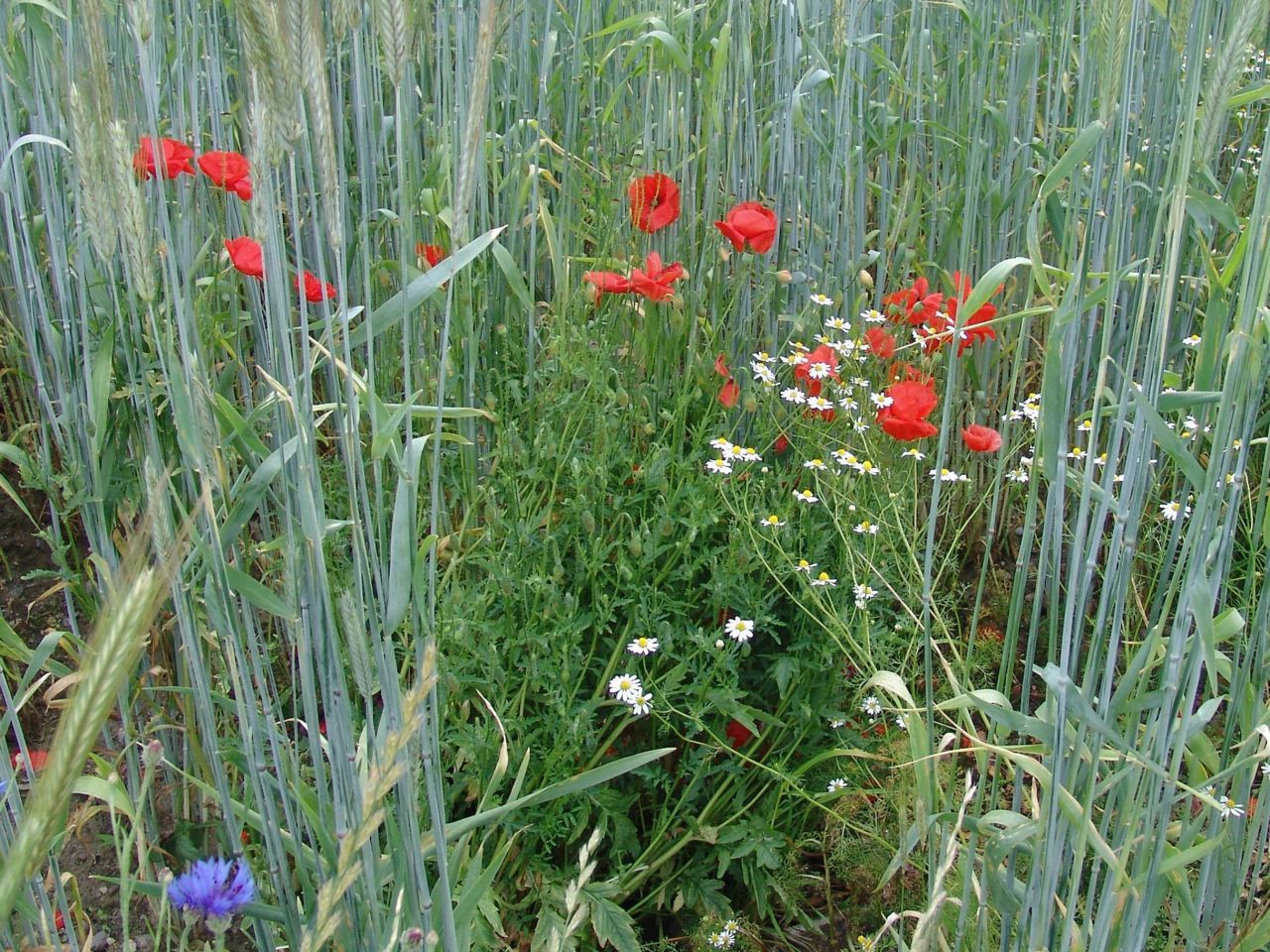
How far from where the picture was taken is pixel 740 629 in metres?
Answer: 1.30

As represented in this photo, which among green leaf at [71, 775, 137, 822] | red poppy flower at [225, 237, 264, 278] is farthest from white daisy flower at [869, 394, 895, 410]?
green leaf at [71, 775, 137, 822]

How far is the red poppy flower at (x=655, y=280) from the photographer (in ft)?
4.79

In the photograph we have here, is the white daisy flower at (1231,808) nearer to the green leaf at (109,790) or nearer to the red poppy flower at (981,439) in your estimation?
the red poppy flower at (981,439)

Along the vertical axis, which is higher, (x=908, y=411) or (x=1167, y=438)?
(x=1167, y=438)

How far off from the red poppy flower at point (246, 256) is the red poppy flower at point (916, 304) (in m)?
0.90

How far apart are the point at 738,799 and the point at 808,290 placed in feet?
2.80

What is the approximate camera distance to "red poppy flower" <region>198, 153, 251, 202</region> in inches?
49.3

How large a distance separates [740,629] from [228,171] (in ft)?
2.48

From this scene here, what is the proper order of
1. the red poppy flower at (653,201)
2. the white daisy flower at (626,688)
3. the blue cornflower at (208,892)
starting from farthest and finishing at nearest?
the red poppy flower at (653,201) → the white daisy flower at (626,688) → the blue cornflower at (208,892)

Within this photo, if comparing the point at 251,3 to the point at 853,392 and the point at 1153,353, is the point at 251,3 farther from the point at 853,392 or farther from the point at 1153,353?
the point at 853,392

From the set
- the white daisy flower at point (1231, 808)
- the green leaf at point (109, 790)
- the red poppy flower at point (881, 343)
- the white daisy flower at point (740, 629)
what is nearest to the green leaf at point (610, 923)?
→ the white daisy flower at point (740, 629)

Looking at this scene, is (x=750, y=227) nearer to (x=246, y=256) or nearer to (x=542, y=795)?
(x=246, y=256)

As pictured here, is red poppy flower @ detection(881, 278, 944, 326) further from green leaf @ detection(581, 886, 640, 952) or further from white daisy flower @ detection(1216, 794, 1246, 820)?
green leaf @ detection(581, 886, 640, 952)

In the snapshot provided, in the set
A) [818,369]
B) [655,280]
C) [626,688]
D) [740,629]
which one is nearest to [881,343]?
[818,369]
